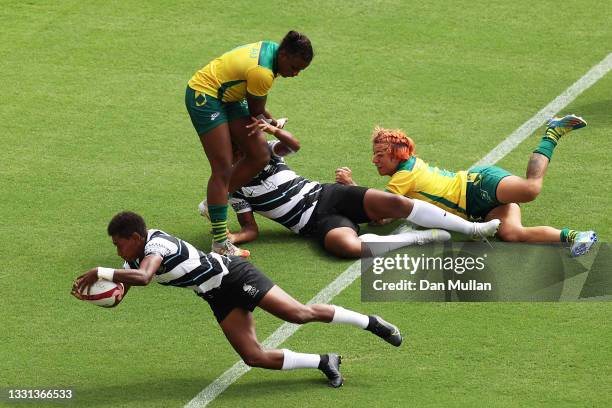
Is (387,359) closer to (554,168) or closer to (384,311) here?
(384,311)

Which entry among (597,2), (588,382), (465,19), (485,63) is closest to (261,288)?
(588,382)

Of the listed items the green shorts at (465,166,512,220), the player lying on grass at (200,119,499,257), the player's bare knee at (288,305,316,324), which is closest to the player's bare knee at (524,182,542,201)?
the green shorts at (465,166,512,220)

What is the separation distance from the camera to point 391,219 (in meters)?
12.7

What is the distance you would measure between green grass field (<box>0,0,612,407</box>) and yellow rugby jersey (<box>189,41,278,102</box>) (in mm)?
1501

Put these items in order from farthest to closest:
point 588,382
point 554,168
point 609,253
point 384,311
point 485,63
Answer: point 485,63
point 554,168
point 609,253
point 384,311
point 588,382

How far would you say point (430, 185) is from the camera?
12.3 metres

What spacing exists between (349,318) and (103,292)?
72.0 inches

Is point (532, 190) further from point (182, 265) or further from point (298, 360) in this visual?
point (182, 265)

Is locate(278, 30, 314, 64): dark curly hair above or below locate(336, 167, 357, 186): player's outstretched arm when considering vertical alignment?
above

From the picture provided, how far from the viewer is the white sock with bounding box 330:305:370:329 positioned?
10211 millimetres

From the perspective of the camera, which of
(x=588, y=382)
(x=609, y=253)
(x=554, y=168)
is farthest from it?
(x=554, y=168)

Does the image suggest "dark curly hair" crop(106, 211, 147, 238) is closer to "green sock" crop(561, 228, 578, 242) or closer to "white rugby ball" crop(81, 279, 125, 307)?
"white rugby ball" crop(81, 279, 125, 307)

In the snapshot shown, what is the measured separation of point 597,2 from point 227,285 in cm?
958

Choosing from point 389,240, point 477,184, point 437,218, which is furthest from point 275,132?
point 477,184
